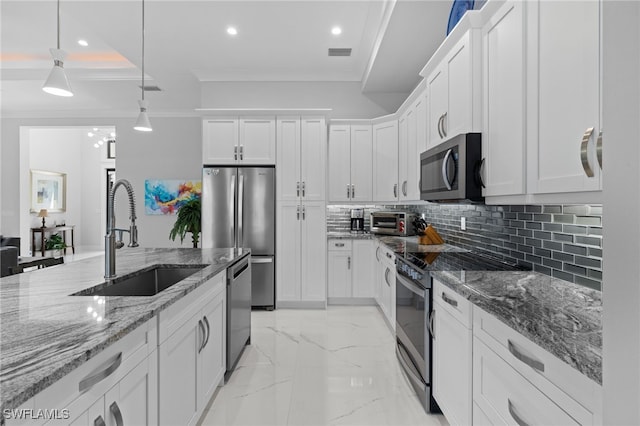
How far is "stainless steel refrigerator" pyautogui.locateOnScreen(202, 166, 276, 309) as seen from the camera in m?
4.43

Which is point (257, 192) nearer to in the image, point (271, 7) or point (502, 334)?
point (271, 7)

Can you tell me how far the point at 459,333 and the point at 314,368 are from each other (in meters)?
1.47

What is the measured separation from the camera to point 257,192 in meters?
4.46

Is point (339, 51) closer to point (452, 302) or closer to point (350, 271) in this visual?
point (350, 271)

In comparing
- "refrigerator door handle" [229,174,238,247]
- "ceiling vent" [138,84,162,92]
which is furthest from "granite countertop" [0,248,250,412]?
"ceiling vent" [138,84,162,92]

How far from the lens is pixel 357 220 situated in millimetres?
5078

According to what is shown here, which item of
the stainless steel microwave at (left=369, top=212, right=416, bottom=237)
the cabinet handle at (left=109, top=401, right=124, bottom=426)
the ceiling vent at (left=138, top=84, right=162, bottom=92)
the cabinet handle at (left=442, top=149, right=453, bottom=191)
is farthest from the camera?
the ceiling vent at (left=138, top=84, right=162, bottom=92)

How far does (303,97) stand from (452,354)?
4.18 m

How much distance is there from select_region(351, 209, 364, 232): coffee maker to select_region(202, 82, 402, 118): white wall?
4.58 ft

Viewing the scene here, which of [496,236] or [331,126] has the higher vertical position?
[331,126]

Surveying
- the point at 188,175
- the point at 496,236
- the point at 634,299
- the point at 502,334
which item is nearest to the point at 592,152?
the point at 502,334

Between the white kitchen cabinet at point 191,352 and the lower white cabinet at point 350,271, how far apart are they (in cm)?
236

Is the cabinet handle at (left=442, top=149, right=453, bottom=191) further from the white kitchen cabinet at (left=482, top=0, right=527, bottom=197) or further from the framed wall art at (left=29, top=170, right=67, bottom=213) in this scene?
the framed wall art at (left=29, top=170, right=67, bottom=213)

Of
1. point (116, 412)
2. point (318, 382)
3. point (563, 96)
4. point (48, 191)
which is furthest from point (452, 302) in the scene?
point (48, 191)
